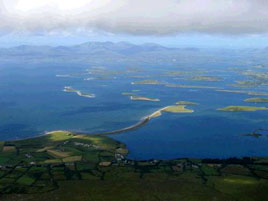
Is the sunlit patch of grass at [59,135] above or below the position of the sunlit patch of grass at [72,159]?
above

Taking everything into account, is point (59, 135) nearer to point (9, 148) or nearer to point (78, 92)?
point (9, 148)

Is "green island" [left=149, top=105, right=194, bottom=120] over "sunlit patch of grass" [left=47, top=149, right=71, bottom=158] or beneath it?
over

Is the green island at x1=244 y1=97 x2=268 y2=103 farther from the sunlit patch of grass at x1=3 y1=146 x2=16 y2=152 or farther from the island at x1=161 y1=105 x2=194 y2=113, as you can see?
the sunlit patch of grass at x1=3 y1=146 x2=16 y2=152

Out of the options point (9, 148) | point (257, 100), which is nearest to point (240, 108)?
point (257, 100)

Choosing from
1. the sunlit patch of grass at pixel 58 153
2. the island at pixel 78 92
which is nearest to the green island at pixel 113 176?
the sunlit patch of grass at pixel 58 153

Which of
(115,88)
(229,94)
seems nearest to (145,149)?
(229,94)

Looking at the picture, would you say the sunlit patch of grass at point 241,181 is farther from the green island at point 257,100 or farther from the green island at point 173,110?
the green island at point 257,100

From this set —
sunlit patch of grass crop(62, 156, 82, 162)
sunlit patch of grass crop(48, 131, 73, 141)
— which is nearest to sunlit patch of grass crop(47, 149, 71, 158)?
sunlit patch of grass crop(62, 156, 82, 162)

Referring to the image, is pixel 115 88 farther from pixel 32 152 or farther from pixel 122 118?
pixel 32 152
